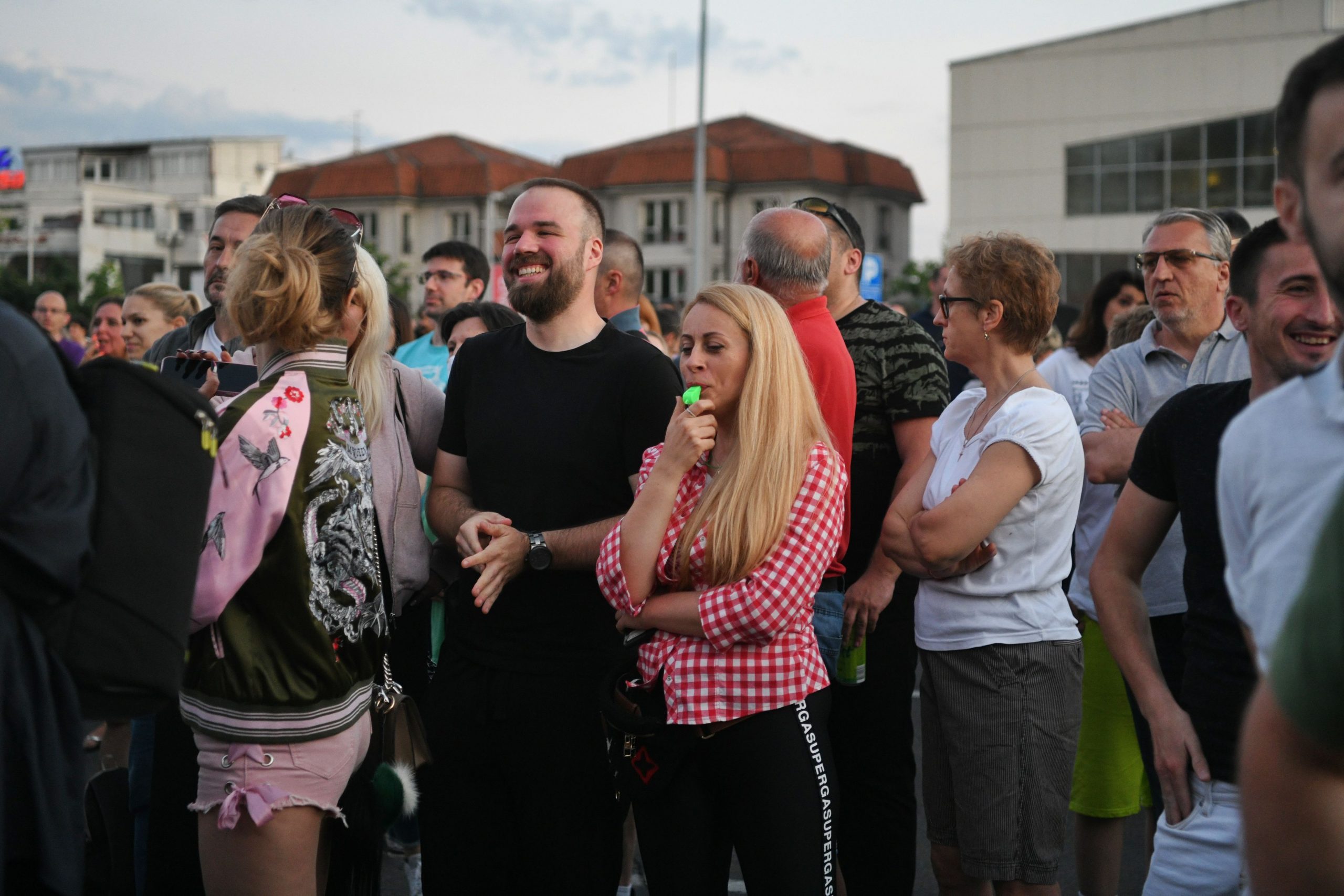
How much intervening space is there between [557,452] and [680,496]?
43cm

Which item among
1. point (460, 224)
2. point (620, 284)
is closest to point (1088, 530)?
point (620, 284)

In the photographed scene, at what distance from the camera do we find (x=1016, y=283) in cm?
341

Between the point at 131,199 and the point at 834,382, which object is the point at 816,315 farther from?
the point at 131,199

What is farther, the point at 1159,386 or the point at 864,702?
the point at 1159,386

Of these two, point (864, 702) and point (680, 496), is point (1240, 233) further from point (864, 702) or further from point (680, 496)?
point (680, 496)

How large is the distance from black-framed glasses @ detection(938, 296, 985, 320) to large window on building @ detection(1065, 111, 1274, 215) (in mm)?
31584

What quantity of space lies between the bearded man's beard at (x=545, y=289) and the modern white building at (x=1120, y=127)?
1218 inches

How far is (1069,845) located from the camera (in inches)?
204

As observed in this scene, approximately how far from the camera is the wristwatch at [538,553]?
3.22m

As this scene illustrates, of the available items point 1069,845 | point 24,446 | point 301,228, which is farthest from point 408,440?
point 1069,845

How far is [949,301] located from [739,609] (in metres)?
1.32

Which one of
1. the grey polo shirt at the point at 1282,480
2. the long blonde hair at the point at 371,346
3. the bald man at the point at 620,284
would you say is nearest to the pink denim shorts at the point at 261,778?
the long blonde hair at the point at 371,346

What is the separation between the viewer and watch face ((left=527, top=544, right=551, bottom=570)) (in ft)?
10.5

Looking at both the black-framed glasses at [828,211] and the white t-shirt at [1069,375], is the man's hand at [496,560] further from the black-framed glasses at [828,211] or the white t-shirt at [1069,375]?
the white t-shirt at [1069,375]
